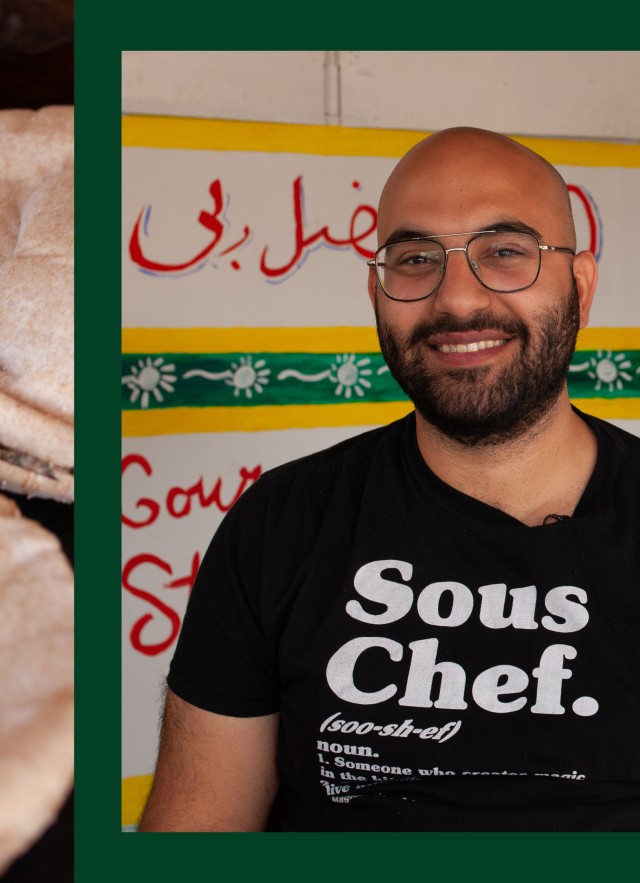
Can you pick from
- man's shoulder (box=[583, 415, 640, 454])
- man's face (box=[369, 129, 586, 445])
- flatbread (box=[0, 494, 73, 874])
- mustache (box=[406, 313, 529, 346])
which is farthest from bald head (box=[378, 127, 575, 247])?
flatbread (box=[0, 494, 73, 874])

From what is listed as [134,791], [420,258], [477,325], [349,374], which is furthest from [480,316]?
[134,791]

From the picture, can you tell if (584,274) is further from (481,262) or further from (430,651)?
(430,651)

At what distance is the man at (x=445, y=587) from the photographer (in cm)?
92

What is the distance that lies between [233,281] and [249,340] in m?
0.14

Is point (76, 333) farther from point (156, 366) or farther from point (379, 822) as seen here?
point (156, 366)

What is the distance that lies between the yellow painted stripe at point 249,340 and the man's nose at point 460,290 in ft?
3.00

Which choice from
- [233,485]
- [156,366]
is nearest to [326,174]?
[156,366]

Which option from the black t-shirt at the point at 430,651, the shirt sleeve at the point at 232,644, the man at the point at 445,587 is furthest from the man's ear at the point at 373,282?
the shirt sleeve at the point at 232,644

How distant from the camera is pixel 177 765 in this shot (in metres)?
1.05

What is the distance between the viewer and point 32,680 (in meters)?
0.59

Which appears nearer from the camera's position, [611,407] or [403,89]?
[403,89]

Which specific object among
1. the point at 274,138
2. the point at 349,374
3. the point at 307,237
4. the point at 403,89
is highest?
the point at 403,89

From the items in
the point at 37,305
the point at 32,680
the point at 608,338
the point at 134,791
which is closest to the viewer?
the point at 32,680

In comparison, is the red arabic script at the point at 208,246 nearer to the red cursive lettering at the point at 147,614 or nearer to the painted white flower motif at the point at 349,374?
the painted white flower motif at the point at 349,374
